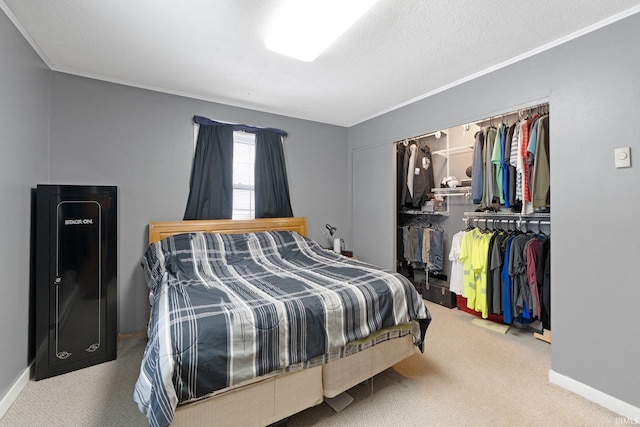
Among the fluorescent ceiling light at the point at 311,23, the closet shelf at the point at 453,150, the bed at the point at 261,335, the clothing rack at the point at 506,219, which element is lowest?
the bed at the point at 261,335

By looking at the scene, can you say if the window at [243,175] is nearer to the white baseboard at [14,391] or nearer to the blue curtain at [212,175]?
the blue curtain at [212,175]

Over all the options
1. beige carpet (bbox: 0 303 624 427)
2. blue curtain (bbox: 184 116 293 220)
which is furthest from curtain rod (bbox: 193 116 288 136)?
beige carpet (bbox: 0 303 624 427)

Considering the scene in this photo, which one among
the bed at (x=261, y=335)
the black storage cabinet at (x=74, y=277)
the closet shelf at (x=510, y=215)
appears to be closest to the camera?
the bed at (x=261, y=335)

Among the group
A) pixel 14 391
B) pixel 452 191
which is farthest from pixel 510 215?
pixel 14 391

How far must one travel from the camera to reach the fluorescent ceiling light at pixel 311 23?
1623 millimetres

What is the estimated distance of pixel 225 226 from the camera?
3201 millimetres

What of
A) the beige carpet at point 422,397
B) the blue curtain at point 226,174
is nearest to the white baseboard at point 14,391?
the beige carpet at point 422,397

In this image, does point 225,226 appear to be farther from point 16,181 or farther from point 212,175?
point 16,181

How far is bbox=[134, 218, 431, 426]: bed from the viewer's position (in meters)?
1.27

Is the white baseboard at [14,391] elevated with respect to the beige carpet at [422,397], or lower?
elevated

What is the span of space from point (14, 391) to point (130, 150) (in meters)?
2.10

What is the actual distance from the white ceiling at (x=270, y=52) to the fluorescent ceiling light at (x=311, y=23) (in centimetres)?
11

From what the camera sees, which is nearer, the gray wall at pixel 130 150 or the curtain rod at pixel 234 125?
the gray wall at pixel 130 150

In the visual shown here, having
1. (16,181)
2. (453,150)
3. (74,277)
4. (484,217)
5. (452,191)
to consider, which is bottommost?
(74,277)
